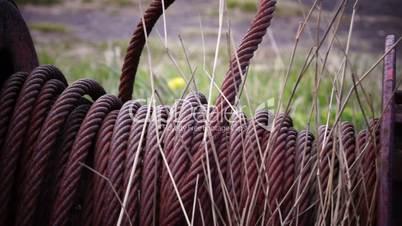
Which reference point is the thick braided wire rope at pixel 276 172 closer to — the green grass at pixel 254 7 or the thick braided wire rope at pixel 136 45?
the thick braided wire rope at pixel 136 45

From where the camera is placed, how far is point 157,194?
143cm

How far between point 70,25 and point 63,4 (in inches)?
18.4

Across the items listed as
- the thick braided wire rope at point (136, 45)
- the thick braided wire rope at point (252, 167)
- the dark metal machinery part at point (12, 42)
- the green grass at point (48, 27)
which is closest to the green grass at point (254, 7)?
the green grass at point (48, 27)

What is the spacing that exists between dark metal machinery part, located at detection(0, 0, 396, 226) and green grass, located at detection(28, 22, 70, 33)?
3.44 meters

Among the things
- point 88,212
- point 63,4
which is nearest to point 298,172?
point 88,212

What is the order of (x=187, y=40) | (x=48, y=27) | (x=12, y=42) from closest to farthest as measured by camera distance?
(x=12, y=42), (x=187, y=40), (x=48, y=27)

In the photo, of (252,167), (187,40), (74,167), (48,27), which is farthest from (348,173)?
(48,27)

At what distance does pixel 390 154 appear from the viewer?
4.09 feet

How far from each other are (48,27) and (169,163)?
3.65 m

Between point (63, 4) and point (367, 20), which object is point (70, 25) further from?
point (367, 20)

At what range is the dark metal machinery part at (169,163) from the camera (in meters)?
1.38

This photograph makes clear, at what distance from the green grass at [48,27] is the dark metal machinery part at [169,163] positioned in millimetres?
3441
